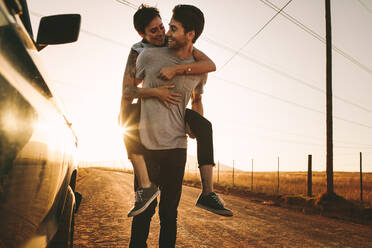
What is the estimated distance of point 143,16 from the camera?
6.35ft

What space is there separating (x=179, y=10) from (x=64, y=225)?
1.73 meters

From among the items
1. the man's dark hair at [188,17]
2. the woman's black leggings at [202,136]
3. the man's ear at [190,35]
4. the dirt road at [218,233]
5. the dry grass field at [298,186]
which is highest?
the man's dark hair at [188,17]

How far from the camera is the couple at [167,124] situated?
1751mm

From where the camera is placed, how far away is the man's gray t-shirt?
1751 mm

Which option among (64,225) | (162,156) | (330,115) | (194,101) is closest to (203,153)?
(162,156)

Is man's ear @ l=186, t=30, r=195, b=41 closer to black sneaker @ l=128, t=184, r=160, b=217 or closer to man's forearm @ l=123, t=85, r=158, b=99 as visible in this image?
man's forearm @ l=123, t=85, r=158, b=99

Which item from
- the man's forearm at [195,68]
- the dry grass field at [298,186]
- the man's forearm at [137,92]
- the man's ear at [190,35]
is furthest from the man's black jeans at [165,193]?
the dry grass field at [298,186]

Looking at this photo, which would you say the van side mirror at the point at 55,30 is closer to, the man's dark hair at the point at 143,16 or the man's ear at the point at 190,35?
the man's dark hair at the point at 143,16

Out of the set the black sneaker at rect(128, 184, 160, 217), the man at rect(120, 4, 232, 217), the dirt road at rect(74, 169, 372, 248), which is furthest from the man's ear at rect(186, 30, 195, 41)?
the dirt road at rect(74, 169, 372, 248)

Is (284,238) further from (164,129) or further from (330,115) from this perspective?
(330,115)

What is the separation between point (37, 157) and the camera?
3.39ft

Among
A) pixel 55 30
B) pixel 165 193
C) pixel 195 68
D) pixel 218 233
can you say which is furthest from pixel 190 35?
pixel 218 233

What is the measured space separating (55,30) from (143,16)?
0.67 meters

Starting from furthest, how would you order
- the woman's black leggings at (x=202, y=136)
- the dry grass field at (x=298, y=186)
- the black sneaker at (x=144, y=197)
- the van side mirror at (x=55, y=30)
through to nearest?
the dry grass field at (x=298, y=186)
the woman's black leggings at (x=202, y=136)
the black sneaker at (x=144, y=197)
the van side mirror at (x=55, y=30)
